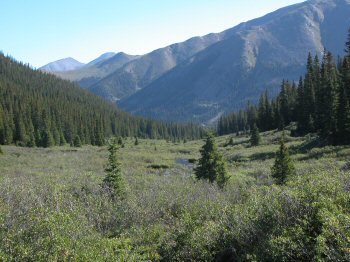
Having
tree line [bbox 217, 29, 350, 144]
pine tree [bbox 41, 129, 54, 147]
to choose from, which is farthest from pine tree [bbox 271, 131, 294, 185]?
pine tree [bbox 41, 129, 54, 147]

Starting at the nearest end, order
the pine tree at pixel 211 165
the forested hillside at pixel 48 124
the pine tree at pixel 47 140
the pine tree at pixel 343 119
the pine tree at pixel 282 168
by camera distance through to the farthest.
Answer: the pine tree at pixel 282 168 < the pine tree at pixel 211 165 < the pine tree at pixel 343 119 < the pine tree at pixel 47 140 < the forested hillside at pixel 48 124

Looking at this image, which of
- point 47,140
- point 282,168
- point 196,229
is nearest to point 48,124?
point 47,140

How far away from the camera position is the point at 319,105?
6688cm

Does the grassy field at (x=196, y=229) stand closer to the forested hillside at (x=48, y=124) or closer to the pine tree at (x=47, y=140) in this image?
the pine tree at (x=47, y=140)

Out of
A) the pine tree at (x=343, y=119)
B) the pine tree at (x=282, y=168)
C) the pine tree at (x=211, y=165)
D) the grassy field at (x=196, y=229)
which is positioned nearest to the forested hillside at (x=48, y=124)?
the pine tree at (x=211, y=165)

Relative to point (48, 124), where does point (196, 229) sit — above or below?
below

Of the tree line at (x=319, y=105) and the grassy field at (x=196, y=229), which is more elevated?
the tree line at (x=319, y=105)

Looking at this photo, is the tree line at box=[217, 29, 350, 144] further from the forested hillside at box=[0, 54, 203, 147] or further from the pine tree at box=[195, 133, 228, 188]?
the forested hillside at box=[0, 54, 203, 147]

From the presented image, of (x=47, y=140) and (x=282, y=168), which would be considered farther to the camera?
(x=47, y=140)

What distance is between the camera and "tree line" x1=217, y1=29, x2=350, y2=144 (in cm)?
5034

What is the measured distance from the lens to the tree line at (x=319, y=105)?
1982 inches

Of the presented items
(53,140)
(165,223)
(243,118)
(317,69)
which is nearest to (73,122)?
(53,140)

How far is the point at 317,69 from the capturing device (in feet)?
296

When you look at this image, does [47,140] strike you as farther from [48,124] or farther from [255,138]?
[255,138]
